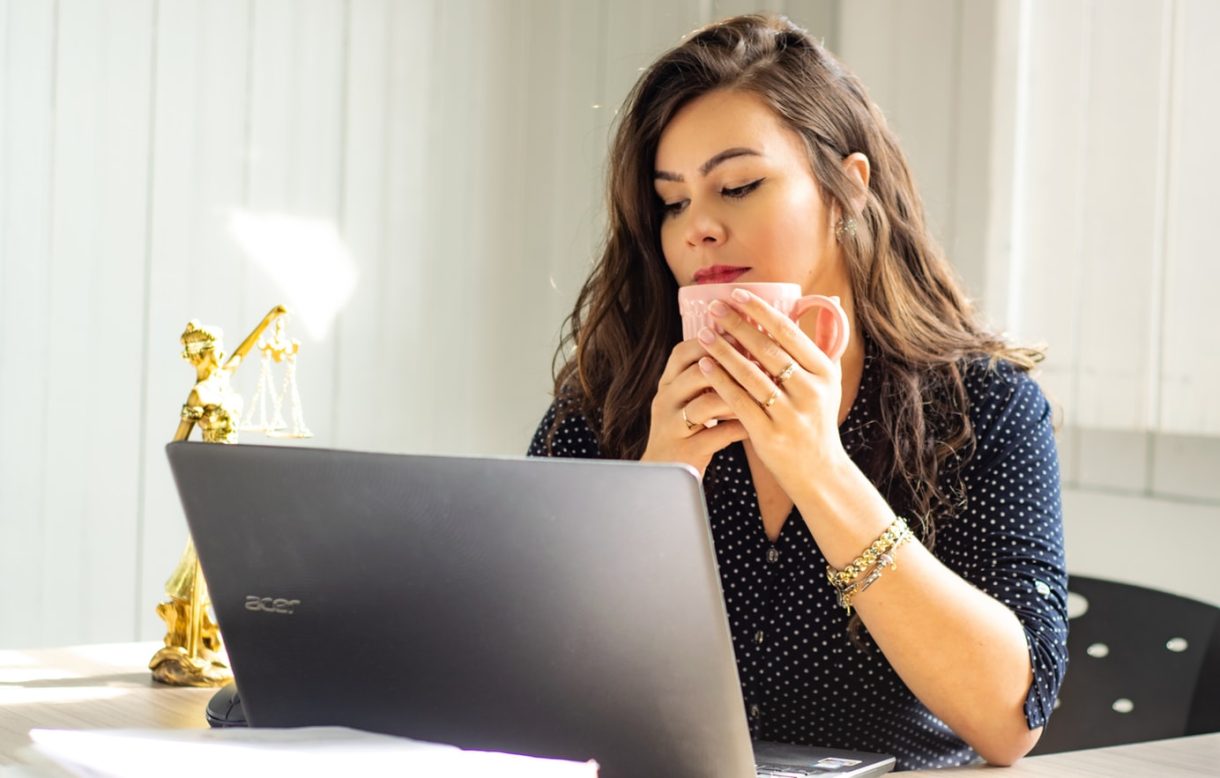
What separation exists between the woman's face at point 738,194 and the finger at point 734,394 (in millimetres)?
261

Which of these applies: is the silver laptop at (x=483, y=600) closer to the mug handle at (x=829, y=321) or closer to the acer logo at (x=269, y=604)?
the acer logo at (x=269, y=604)

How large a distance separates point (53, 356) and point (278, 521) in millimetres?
1733

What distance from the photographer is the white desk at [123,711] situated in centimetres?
99

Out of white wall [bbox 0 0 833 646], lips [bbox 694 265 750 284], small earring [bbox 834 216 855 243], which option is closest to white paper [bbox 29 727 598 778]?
lips [bbox 694 265 750 284]

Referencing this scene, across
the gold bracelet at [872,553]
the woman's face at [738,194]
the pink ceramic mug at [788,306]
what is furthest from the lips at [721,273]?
the gold bracelet at [872,553]

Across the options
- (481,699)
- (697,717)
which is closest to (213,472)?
(481,699)

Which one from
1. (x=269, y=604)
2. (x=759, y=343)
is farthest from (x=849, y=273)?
(x=269, y=604)

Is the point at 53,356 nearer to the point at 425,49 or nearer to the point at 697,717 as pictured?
the point at 425,49

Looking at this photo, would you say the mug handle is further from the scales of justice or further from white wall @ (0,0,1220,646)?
white wall @ (0,0,1220,646)

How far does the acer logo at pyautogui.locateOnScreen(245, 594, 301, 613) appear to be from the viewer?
33.0 inches

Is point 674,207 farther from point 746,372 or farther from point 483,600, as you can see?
point 483,600

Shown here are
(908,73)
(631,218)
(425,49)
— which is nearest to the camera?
(631,218)

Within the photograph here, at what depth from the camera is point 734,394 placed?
1.06 m

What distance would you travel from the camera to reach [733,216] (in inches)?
52.1
